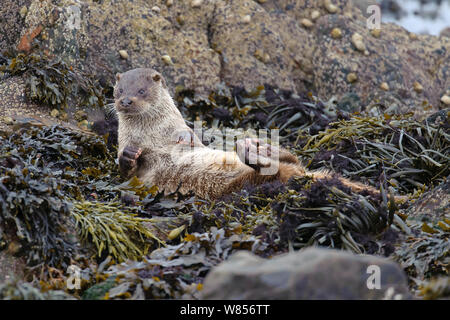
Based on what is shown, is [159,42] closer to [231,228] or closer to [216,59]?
[216,59]

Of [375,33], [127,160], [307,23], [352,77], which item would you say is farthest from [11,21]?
[375,33]

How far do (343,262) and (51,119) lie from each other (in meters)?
4.36

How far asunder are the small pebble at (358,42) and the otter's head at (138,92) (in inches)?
143

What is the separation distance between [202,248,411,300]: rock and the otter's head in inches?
124

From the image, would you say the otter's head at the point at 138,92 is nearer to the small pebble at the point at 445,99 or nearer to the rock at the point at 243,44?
the rock at the point at 243,44

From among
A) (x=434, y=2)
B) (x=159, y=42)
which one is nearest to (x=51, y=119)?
(x=159, y=42)

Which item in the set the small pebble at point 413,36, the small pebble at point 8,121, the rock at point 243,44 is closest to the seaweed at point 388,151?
the rock at point 243,44

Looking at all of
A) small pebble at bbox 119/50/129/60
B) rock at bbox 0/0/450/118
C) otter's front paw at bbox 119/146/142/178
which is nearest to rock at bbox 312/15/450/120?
rock at bbox 0/0/450/118

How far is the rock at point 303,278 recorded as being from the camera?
2232mm

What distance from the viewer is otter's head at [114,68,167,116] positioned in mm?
5316

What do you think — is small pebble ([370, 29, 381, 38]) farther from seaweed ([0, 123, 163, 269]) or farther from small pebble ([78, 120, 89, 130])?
seaweed ([0, 123, 163, 269])

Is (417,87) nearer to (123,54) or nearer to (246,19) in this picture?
(246,19)

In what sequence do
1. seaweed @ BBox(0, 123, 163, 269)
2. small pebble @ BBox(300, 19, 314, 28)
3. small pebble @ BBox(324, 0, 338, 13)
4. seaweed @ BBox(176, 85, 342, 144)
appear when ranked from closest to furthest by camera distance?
seaweed @ BBox(0, 123, 163, 269) → seaweed @ BBox(176, 85, 342, 144) → small pebble @ BBox(300, 19, 314, 28) → small pebble @ BBox(324, 0, 338, 13)

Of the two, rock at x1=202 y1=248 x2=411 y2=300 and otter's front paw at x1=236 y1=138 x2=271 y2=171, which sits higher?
otter's front paw at x1=236 y1=138 x2=271 y2=171
